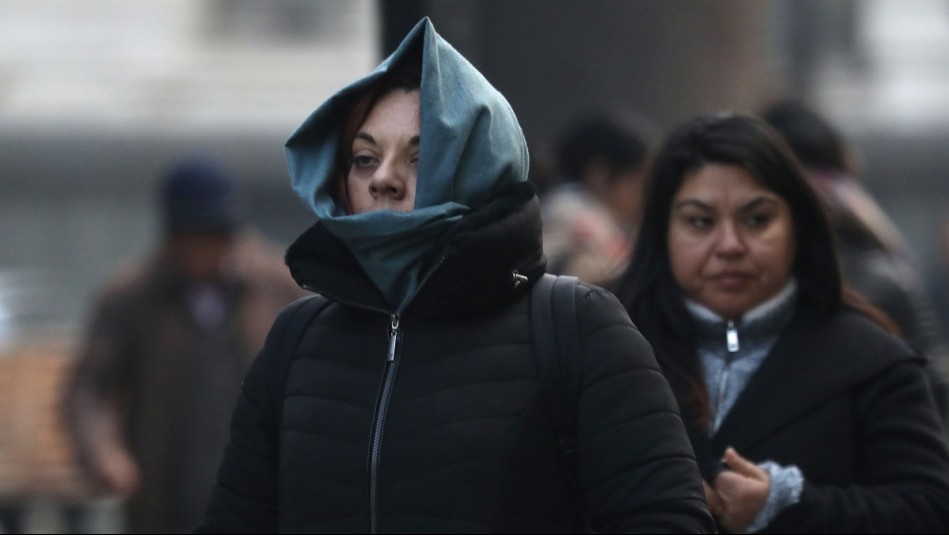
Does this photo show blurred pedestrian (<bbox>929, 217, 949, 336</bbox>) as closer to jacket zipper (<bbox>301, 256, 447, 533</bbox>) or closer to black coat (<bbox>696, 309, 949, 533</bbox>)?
black coat (<bbox>696, 309, 949, 533</bbox>)

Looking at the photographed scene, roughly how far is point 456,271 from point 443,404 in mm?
181

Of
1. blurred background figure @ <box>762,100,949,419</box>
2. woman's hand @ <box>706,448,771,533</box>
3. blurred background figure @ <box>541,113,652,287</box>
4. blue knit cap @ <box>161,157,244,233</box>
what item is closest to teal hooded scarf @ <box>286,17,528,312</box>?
woman's hand @ <box>706,448,771,533</box>

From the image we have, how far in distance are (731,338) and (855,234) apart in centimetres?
157

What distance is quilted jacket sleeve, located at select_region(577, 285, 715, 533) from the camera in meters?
2.49

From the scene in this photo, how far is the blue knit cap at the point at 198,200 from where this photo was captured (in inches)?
257

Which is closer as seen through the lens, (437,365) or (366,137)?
(437,365)

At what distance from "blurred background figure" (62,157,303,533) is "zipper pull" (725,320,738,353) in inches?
115

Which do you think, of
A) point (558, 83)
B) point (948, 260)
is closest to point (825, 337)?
→ point (558, 83)

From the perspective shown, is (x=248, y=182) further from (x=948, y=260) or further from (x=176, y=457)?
(x=176, y=457)

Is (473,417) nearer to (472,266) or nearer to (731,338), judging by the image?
(472,266)

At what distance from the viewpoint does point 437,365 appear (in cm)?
257

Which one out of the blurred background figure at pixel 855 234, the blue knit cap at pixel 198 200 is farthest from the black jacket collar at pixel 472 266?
the blue knit cap at pixel 198 200

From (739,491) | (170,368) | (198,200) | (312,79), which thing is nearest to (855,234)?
(739,491)

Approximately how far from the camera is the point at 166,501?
6199 millimetres
